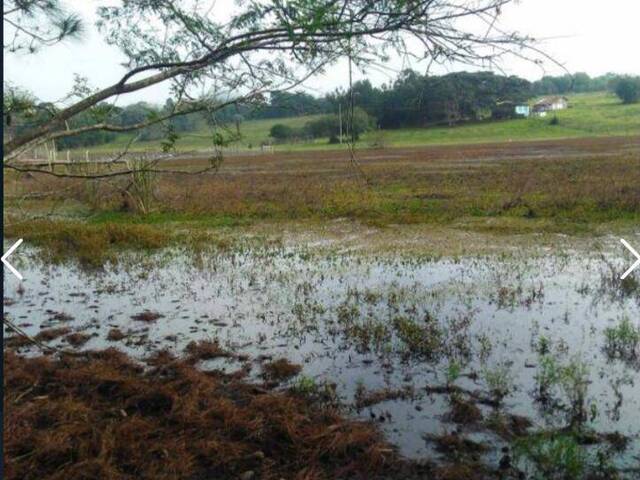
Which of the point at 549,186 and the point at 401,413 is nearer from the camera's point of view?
the point at 401,413

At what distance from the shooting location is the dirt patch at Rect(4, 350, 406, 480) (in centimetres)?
383

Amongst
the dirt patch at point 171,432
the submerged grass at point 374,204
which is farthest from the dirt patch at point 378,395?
the submerged grass at point 374,204

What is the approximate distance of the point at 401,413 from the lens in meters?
4.65

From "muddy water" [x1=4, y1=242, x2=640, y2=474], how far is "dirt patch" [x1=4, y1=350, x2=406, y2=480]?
43 cm

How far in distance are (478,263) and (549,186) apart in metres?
9.28

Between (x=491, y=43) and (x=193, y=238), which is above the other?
(x=491, y=43)

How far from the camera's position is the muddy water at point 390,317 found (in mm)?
4836

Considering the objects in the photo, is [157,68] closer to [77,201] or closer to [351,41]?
[351,41]

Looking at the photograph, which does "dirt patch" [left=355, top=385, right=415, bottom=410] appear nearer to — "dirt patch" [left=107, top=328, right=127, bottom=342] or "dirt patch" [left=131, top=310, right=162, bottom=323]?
"dirt patch" [left=107, top=328, right=127, bottom=342]

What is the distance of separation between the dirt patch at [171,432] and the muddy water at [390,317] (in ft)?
1.41

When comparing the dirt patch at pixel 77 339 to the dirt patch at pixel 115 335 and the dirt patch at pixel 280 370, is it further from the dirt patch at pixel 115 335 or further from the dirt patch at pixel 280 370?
the dirt patch at pixel 280 370

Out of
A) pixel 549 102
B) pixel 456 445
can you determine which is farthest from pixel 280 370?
pixel 549 102

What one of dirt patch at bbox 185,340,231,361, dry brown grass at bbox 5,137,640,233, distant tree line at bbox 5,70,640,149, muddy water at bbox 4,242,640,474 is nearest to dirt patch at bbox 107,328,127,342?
muddy water at bbox 4,242,640,474

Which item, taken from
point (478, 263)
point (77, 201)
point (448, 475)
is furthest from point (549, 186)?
point (448, 475)
